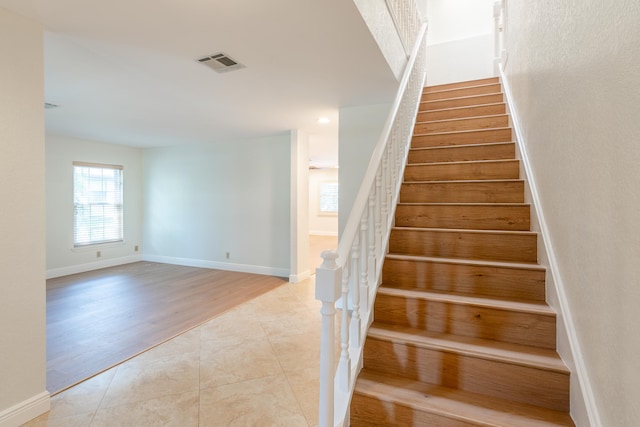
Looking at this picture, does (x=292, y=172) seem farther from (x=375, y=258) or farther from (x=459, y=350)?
(x=459, y=350)

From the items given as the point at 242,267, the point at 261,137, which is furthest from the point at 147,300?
the point at 261,137

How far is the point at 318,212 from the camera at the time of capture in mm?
11141

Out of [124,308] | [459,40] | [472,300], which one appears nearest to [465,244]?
[472,300]

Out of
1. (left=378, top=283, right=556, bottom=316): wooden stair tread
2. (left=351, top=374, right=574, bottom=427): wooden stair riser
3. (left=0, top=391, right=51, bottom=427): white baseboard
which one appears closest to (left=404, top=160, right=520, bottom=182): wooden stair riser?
(left=378, top=283, right=556, bottom=316): wooden stair tread

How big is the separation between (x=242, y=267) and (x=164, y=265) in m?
1.75

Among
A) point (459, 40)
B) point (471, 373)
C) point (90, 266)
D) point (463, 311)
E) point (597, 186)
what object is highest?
point (459, 40)

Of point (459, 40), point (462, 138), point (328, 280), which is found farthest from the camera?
point (459, 40)

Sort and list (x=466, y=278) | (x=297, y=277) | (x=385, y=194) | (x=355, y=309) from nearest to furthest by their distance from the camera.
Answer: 1. (x=355, y=309)
2. (x=466, y=278)
3. (x=385, y=194)
4. (x=297, y=277)

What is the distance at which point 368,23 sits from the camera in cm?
204

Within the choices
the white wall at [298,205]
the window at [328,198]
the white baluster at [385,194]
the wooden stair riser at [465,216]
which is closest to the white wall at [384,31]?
the white baluster at [385,194]

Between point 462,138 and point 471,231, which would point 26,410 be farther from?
point 462,138

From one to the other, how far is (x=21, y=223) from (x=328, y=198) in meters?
9.44

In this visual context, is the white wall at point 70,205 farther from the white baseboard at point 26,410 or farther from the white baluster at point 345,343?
the white baluster at point 345,343

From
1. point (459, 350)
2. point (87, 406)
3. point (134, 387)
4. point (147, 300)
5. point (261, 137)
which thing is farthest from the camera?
point (261, 137)
